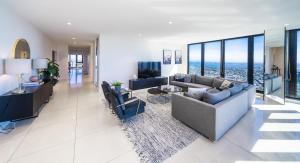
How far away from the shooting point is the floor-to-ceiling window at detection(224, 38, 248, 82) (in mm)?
6797

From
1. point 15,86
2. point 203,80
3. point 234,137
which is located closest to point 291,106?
point 203,80

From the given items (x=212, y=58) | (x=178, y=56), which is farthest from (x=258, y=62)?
(x=178, y=56)

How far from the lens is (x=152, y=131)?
10.4 ft

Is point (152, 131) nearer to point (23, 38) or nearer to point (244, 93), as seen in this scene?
point (244, 93)

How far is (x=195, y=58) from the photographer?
9312 mm

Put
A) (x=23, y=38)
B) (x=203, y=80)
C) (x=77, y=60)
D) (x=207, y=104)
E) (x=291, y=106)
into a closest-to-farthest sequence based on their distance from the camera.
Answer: (x=207, y=104), (x=23, y=38), (x=291, y=106), (x=203, y=80), (x=77, y=60)

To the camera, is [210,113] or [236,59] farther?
[236,59]

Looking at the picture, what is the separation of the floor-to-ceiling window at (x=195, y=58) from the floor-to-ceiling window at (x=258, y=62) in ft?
9.84

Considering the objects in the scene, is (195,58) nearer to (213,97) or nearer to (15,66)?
(213,97)

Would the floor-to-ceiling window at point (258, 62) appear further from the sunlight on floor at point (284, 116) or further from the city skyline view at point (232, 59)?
the sunlight on floor at point (284, 116)

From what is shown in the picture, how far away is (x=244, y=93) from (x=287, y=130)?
1118 millimetres

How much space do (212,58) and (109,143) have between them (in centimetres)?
732

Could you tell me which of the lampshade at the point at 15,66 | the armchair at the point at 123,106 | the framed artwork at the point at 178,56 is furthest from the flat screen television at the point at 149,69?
the lampshade at the point at 15,66

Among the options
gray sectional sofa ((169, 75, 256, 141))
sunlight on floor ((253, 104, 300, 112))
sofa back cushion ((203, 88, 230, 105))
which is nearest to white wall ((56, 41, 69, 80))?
gray sectional sofa ((169, 75, 256, 141))
